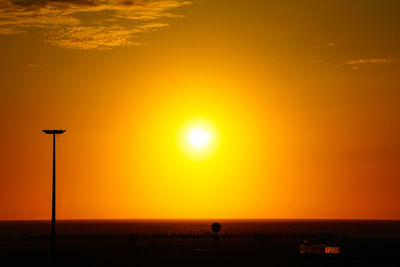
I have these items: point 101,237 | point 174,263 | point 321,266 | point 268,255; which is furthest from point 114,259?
point 101,237

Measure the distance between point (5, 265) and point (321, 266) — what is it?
25.5 meters

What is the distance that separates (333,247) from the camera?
63.4 metres

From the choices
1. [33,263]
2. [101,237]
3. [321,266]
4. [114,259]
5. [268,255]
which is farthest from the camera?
[101,237]

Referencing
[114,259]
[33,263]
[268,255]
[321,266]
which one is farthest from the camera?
[268,255]

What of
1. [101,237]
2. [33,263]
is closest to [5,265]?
[33,263]

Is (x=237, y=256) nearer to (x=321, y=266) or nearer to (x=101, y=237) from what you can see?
(x=321, y=266)

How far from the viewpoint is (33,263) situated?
57.4m

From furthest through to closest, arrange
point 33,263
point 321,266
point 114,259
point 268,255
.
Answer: point 268,255, point 114,259, point 33,263, point 321,266

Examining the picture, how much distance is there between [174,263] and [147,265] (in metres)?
2.85

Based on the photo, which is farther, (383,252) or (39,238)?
(39,238)

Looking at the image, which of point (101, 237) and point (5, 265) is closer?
point (5, 265)

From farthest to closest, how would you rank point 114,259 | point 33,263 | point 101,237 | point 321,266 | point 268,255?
point 101,237, point 268,255, point 114,259, point 33,263, point 321,266

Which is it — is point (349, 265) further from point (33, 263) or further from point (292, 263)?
point (33, 263)

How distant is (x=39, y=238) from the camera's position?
5340 inches
